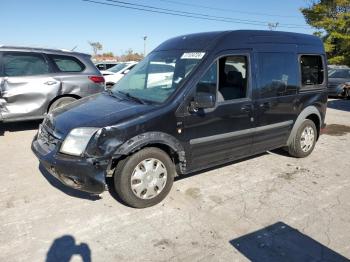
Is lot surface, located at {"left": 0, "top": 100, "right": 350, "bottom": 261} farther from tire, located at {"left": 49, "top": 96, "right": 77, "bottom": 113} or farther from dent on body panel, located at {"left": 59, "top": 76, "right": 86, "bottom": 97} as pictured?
dent on body panel, located at {"left": 59, "top": 76, "right": 86, "bottom": 97}

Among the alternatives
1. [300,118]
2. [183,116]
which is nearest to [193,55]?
[183,116]

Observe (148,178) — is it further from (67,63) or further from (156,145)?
(67,63)

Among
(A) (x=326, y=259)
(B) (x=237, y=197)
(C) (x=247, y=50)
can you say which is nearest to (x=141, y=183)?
(B) (x=237, y=197)

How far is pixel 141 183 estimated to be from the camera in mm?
4020

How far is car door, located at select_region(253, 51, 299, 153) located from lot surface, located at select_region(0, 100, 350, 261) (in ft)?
1.75

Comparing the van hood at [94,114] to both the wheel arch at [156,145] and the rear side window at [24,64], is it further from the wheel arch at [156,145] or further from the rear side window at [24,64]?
the rear side window at [24,64]

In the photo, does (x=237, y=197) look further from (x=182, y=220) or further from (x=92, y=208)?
(x=92, y=208)

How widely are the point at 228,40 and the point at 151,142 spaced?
5.97 ft

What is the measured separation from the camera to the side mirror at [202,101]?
420cm

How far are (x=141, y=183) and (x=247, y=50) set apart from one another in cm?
240

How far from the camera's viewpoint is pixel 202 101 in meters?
4.21

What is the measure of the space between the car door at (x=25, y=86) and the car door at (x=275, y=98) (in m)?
4.43

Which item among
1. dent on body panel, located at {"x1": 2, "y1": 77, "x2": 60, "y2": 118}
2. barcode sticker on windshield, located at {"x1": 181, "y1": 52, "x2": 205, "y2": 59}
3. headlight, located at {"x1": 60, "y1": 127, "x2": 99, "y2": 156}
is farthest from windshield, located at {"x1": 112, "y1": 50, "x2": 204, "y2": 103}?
dent on body panel, located at {"x1": 2, "y1": 77, "x2": 60, "y2": 118}

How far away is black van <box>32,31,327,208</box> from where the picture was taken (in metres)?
3.82
